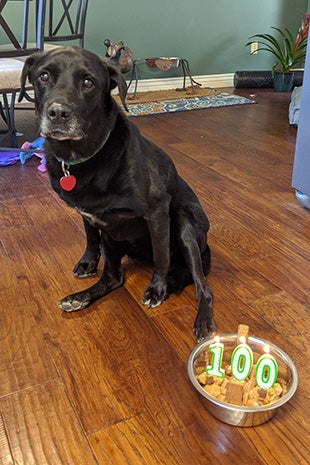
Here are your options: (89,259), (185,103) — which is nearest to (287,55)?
(185,103)

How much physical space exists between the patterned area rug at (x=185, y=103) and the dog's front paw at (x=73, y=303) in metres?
2.78

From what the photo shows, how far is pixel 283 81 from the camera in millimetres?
4949

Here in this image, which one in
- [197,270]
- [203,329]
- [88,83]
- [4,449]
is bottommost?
[4,449]

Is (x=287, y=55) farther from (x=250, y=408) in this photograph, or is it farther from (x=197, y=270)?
(x=250, y=408)

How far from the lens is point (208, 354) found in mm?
1218

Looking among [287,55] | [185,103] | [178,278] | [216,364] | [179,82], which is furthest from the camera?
[179,82]

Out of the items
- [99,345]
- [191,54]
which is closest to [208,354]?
[99,345]

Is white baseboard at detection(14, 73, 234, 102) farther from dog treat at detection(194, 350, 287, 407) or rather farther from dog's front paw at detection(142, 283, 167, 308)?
dog treat at detection(194, 350, 287, 407)

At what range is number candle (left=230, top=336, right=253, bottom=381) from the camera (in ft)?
3.63

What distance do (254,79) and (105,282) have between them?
13.8 ft

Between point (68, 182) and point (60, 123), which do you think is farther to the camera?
point (68, 182)

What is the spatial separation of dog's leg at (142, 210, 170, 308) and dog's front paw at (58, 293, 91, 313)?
197mm

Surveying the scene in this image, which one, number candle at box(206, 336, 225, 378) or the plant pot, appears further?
the plant pot

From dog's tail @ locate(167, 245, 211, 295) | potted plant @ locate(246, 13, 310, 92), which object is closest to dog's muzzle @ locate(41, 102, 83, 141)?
dog's tail @ locate(167, 245, 211, 295)
